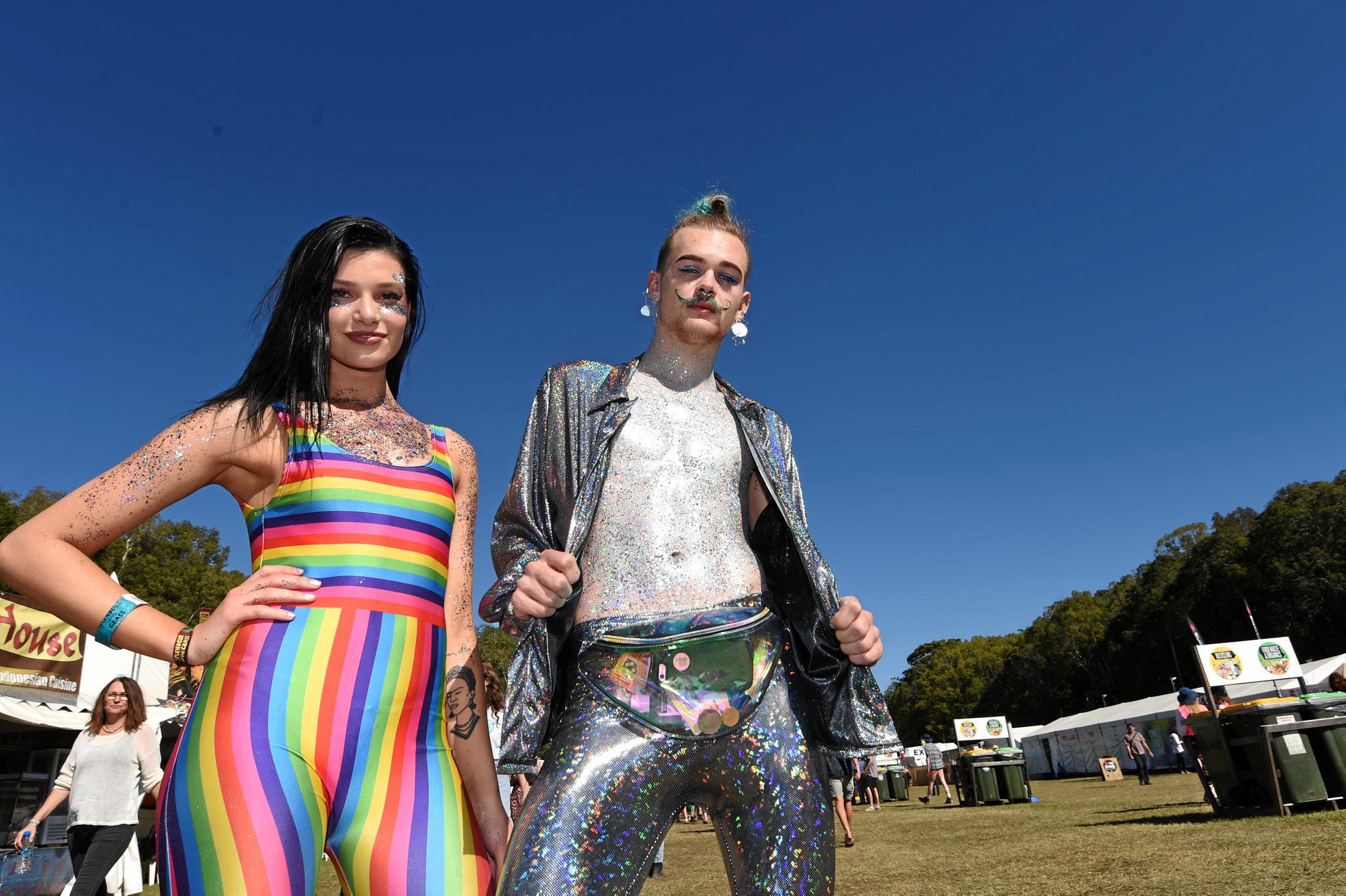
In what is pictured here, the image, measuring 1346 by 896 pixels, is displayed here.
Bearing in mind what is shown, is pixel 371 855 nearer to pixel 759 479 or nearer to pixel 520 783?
pixel 759 479

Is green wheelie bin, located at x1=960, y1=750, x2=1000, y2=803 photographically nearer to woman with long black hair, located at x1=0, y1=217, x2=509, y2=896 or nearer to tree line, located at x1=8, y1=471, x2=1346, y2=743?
tree line, located at x1=8, y1=471, x2=1346, y2=743

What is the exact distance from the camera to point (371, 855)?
6.05 ft

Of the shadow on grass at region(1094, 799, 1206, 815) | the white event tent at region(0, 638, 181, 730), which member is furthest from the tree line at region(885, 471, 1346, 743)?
the white event tent at region(0, 638, 181, 730)

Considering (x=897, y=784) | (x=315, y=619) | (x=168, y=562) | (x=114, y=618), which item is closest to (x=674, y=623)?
(x=315, y=619)

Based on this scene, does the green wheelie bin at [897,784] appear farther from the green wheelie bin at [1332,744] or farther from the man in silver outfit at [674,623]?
the man in silver outfit at [674,623]

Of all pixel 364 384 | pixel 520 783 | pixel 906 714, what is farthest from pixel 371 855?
pixel 906 714

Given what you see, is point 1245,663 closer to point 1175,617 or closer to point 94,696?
point 94,696

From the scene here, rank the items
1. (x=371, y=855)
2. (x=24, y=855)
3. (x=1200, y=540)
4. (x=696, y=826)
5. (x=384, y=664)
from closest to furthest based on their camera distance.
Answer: (x=371, y=855) < (x=384, y=664) < (x=24, y=855) < (x=696, y=826) < (x=1200, y=540)

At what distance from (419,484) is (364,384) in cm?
42

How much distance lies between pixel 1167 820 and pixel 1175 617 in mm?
42598

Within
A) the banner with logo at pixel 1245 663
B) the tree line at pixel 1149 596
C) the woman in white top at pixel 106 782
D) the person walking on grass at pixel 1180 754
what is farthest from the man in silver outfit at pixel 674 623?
the person walking on grass at pixel 1180 754

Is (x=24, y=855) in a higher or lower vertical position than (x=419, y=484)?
lower

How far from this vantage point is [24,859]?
750cm

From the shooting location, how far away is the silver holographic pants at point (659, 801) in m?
1.93
